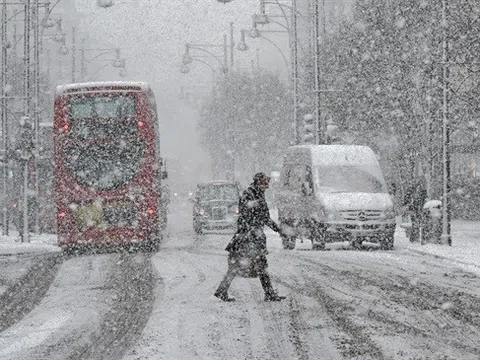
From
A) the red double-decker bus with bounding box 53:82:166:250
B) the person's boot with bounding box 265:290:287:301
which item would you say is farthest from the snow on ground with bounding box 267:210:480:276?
the person's boot with bounding box 265:290:287:301

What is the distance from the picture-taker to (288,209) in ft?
88.8

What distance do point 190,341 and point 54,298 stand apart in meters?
5.21

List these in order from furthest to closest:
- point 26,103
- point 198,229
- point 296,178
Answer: point 198,229, point 26,103, point 296,178

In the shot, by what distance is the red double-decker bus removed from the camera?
25125 mm

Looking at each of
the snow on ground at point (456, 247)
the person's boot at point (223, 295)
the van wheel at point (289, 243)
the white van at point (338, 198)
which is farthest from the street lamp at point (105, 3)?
Answer: the person's boot at point (223, 295)

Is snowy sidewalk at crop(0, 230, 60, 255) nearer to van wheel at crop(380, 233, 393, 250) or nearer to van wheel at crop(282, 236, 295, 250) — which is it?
van wheel at crop(282, 236, 295, 250)

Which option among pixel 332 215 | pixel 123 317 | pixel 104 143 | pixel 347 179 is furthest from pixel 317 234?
pixel 123 317

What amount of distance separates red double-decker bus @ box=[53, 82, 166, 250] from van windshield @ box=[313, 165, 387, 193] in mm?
3817

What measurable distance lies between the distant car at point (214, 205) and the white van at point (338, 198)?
413 inches

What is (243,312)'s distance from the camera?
12.8 metres

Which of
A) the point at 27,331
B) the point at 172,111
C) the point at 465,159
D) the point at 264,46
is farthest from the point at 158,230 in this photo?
the point at 172,111

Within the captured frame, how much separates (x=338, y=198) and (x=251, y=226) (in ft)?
36.2

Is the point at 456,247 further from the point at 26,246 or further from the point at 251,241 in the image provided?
the point at 251,241

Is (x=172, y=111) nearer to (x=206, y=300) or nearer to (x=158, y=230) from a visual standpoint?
(x=158, y=230)
